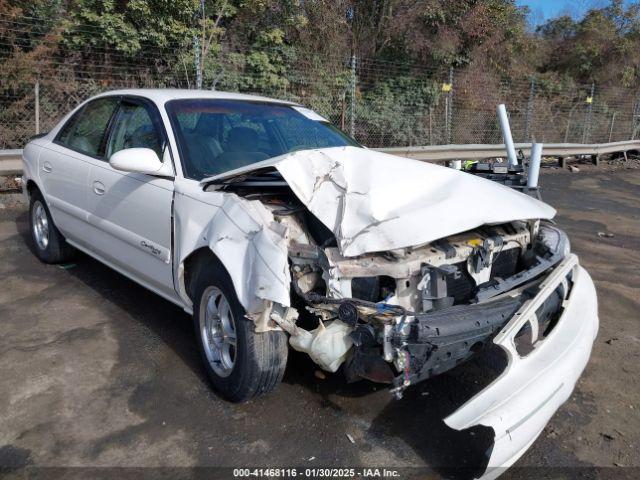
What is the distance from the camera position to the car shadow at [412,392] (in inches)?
102

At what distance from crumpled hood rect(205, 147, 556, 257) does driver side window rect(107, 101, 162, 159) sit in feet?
3.83

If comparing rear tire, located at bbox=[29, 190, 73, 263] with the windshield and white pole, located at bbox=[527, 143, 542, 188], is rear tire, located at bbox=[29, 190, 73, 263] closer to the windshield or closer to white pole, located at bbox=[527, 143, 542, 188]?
the windshield

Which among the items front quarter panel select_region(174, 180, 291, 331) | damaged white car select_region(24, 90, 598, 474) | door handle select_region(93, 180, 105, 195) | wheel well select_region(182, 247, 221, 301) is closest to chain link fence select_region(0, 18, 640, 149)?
door handle select_region(93, 180, 105, 195)

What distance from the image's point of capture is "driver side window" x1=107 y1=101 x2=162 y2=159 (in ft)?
11.7

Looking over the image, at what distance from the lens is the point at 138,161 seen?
3.17 m

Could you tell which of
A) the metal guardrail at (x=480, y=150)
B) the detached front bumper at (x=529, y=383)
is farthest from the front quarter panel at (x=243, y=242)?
the metal guardrail at (x=480, y=150)

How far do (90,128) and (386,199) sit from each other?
2.90 m

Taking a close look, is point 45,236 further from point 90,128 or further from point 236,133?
point 236,133

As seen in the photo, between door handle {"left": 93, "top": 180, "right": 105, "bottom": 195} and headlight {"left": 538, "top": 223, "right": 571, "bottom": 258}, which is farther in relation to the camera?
door handle {"left": 93, "top": 180, "right": 105, "bottom": 195}

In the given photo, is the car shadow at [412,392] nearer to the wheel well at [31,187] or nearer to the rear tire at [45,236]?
the rear tire at [45,236]

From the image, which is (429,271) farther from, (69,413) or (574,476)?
(69,413)

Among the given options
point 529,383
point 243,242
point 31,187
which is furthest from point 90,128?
point 529,383

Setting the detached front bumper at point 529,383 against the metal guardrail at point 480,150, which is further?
the metal guardrail at point 480,150

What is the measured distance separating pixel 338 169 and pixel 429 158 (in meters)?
8.21
